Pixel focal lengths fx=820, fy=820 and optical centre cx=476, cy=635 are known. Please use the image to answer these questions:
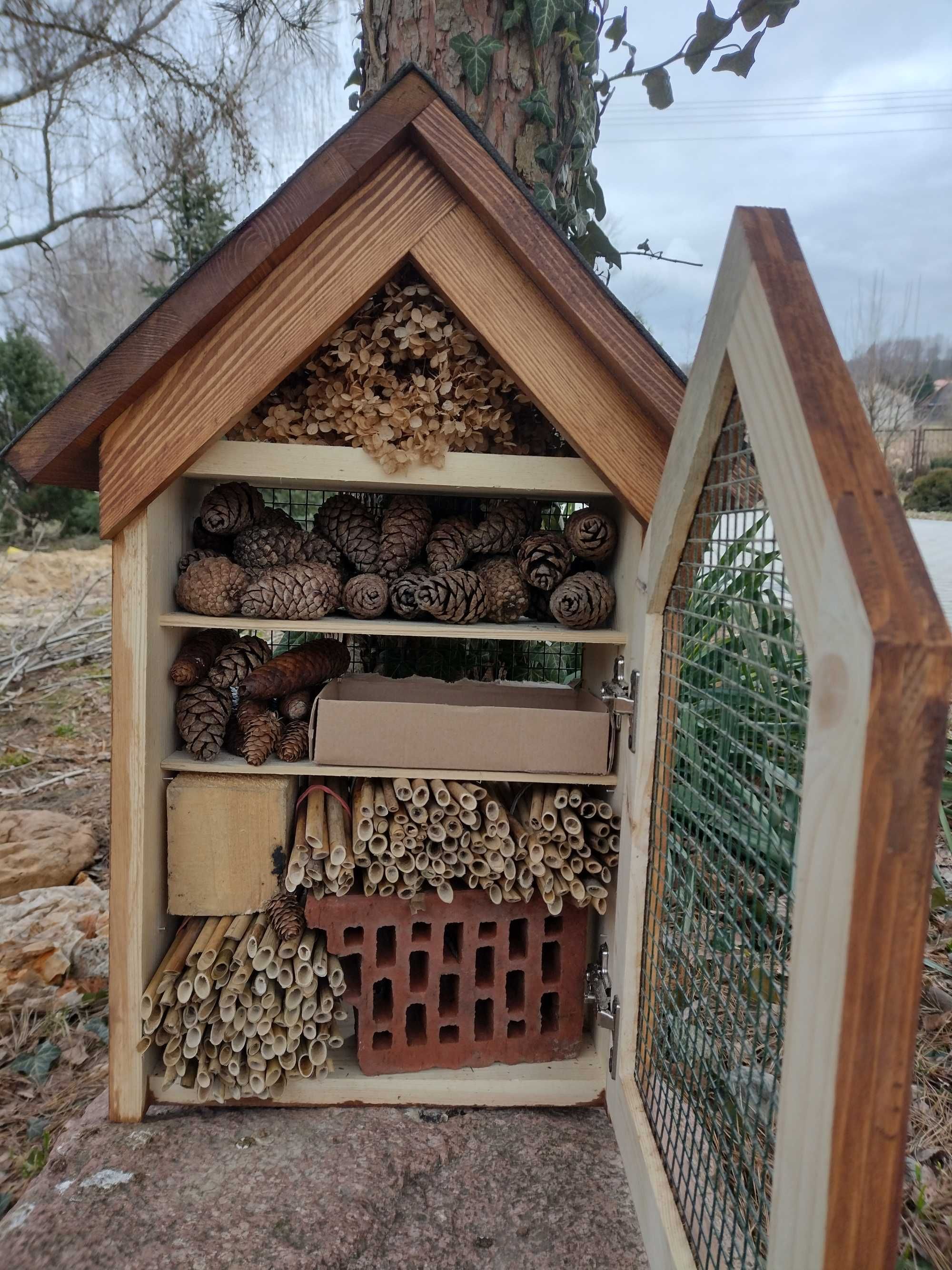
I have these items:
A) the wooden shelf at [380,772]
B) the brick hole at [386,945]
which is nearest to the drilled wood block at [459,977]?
the brick hole at [386,945]

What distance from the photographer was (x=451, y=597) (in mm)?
1854

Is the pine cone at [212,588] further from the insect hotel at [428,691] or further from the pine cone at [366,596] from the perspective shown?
the pine cone at [366,596]

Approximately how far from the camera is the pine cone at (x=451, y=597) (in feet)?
6.07

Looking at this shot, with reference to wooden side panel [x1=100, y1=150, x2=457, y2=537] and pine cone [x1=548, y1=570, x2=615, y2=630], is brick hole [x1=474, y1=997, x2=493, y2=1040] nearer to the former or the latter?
pine cone [x1=548, y1=570, x2=615, y2=630]

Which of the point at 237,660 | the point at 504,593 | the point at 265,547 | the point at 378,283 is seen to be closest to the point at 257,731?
the point at 237,660

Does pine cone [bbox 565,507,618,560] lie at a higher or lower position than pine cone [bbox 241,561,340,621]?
higher

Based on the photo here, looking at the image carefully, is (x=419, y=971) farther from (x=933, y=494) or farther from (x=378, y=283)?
→ (x=933, y=494)

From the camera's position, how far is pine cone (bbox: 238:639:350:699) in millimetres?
1955

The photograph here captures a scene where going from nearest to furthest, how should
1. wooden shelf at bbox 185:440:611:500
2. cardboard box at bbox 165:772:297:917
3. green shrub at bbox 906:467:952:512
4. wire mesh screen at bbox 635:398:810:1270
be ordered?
wire mesh screen at bbox 635:398:810:1270 → wooden shelf at bbox 185:440:611:500 → cardboard box at bbox 165:772:297:917 → green shrub at bbox 906:467:952:512

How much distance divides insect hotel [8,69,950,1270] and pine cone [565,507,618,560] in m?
0.02

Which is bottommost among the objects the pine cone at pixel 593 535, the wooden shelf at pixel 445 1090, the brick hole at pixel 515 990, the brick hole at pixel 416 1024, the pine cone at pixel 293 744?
the wooden shelf at pixel 445 1090

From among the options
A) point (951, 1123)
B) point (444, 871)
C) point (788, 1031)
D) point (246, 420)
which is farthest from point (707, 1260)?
point (246, 420)

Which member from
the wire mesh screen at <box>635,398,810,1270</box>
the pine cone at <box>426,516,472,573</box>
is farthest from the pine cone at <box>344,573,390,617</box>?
the wire mesh screen at <box>635,398,810,1270</box>

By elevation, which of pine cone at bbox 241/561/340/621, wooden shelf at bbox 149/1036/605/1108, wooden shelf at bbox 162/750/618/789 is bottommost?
wooden shelf at bbox 149/1036/605/1108
